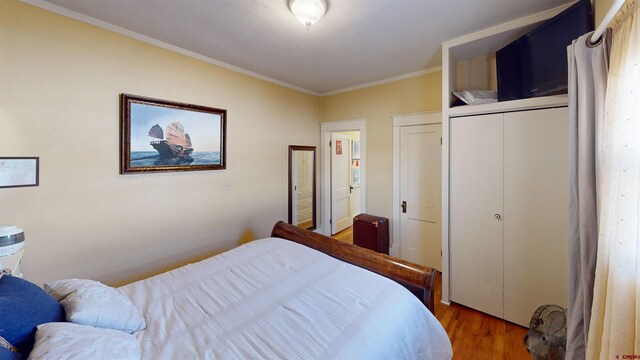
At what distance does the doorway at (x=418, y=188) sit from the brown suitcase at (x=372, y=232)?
16cm

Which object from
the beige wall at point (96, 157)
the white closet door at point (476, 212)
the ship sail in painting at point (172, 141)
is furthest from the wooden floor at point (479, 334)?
the ship sail in painting at point (172, 141)

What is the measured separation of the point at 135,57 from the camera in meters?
2.23

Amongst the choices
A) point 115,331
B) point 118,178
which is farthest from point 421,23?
point 118,178

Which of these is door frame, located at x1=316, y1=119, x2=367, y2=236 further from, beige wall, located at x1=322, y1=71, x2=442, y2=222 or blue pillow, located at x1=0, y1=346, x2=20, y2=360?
blue pillow, located at x1=0, y1=346, x2=20, y2=360

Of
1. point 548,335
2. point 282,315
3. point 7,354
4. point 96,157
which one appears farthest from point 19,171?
point 548,335

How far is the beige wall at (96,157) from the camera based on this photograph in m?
1.73

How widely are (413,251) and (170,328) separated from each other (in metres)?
2.89

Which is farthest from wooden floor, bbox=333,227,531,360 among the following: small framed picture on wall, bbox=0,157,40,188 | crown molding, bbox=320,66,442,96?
small framed picture on wall, bbox=0,157,40,188

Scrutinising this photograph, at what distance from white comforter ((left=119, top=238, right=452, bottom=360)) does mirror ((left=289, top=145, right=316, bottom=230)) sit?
83.5 inches

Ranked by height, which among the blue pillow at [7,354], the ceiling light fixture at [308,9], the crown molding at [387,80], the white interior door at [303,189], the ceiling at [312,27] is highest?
the crown molding at [387,80]

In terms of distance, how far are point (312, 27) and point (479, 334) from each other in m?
2.94

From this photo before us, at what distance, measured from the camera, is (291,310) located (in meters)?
1.27

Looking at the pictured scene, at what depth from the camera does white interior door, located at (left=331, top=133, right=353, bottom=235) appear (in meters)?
4.38

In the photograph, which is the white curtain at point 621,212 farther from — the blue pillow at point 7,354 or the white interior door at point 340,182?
the white interior door at point 340,182
